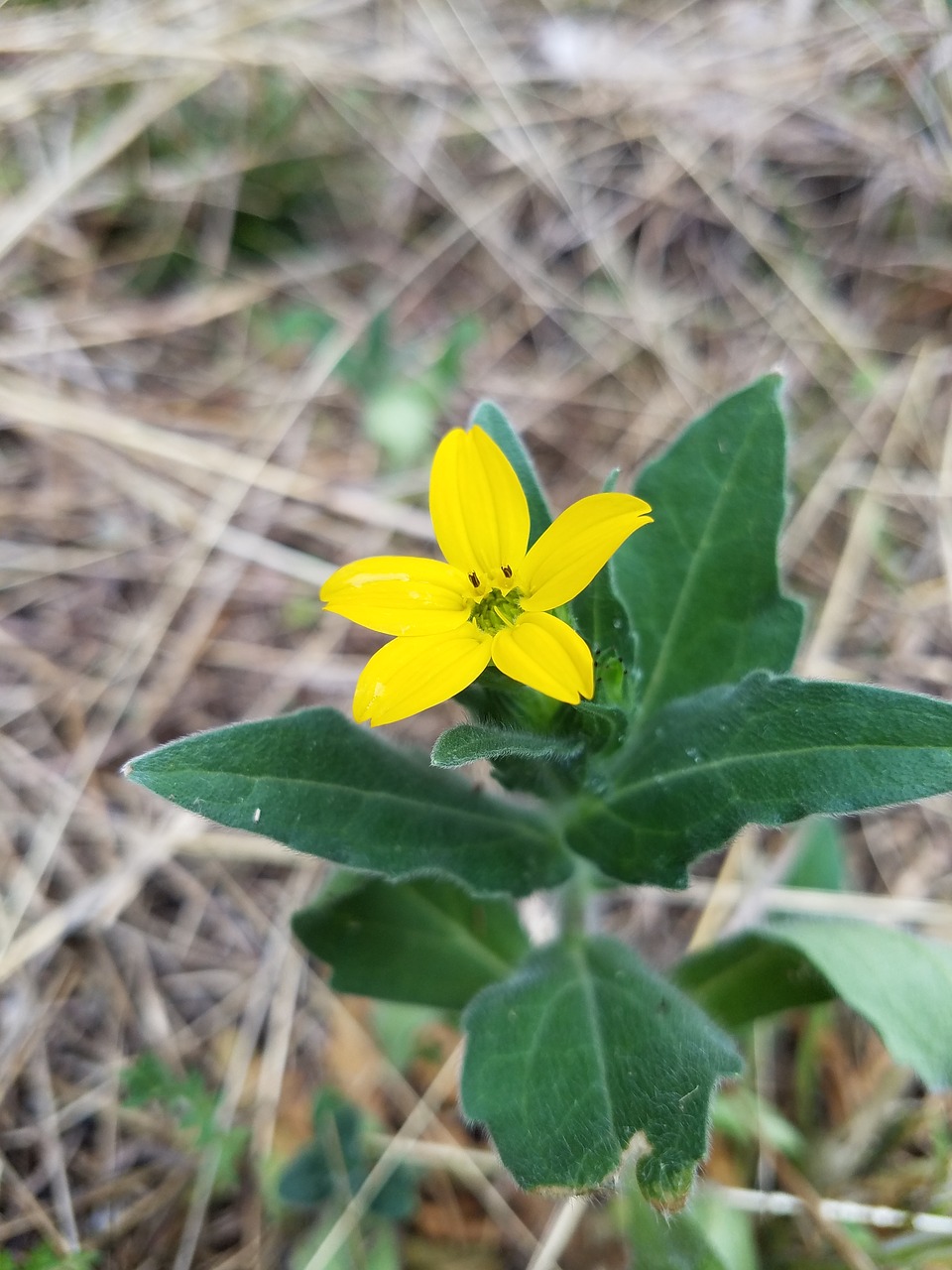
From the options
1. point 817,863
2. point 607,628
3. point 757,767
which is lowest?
point 817,863

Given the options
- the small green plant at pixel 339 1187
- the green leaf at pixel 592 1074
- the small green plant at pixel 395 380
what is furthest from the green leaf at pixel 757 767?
the small green plant at pixel 395 380

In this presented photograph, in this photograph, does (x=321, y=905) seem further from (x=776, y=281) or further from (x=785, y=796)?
(x=776, y=281)

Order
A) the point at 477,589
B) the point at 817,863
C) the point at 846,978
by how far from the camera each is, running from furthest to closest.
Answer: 1. the point at 817,863
2. the point at 846,978
3. the point at 477,589

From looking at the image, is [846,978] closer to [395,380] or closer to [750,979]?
[750,979]

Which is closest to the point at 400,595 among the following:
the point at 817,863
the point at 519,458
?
the point at 519,458

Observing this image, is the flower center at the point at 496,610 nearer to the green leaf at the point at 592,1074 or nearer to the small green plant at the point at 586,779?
the small green plant at the point at 586,779

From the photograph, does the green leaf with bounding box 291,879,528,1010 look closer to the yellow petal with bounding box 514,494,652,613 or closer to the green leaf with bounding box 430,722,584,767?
the green leaf with bounding box 430,722,584,767

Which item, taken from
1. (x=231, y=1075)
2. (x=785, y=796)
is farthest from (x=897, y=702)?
(x=231, y=1075)

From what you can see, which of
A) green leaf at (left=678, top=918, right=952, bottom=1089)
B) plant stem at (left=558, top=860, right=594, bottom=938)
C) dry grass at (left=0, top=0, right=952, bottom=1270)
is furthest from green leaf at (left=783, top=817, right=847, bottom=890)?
plant stem at (left=558, top=860, right=594, bottom=938)
